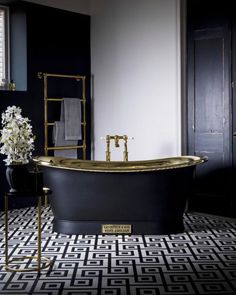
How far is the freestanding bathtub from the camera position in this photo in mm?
4121

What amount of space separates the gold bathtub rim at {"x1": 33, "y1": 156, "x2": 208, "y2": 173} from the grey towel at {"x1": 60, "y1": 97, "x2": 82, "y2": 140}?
1.42 m

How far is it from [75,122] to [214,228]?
2.26 metres

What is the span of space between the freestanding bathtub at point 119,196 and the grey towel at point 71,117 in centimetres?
160

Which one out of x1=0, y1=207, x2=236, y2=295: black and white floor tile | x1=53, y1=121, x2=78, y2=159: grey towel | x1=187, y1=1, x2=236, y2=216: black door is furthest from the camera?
x1=53, y1=121, x2=78, y2=159: grey towel

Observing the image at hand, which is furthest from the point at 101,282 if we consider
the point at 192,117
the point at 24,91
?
the point at 24,91

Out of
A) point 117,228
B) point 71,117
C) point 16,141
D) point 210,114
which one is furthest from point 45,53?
point 16,141

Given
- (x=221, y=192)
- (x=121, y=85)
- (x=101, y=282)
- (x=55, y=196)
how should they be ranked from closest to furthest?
(x=101, y=282)
(x=55, y=196)
(x=221, y=192)
(x=121, y=85)

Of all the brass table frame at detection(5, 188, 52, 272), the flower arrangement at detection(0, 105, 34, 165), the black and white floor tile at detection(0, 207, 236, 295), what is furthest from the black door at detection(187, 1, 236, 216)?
the flower arrangement at detection(0, 105, 34, 165)

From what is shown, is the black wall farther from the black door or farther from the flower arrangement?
the flower arrangement

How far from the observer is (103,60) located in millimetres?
6172

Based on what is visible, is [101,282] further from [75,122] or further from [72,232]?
[75,122]

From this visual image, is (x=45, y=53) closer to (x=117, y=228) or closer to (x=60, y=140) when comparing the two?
(x=60, y=140)

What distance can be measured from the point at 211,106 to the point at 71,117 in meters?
1.74

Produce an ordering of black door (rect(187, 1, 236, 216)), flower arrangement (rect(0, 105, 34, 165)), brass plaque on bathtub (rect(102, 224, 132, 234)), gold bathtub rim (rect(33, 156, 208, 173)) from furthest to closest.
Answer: black door (rect(187, 1, 236, 216)), brass plaque on bathtub (rect(102, 224, 132, 234)), gold bathtub rim (rect(33, 156, 208, 173)), flower arrangement (rect(0, 105, 34, 165))
